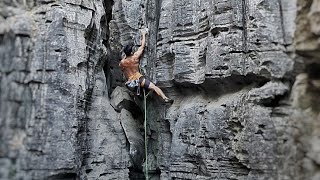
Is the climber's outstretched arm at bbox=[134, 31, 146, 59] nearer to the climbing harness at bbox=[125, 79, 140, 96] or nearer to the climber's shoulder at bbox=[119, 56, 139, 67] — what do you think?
the climber's shoulder at bbox=[119, 56, 139, 67]

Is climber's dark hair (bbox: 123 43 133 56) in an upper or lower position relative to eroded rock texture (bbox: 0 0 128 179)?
upper

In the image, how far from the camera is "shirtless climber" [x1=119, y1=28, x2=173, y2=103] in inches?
253

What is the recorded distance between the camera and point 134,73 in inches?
257

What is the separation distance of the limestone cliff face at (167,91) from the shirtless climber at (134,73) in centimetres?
19

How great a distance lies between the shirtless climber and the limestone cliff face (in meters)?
0.19

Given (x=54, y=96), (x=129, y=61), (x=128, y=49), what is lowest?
(x=54, y=96)

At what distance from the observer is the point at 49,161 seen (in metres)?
5.04

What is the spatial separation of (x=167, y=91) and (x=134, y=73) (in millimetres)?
639

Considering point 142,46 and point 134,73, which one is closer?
point 134,73

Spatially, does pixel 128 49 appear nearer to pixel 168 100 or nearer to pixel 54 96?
pixel 168 100

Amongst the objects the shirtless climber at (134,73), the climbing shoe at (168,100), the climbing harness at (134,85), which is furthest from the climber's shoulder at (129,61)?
the climbing shoe at (168,100)

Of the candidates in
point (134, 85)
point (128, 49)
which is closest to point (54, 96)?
point (134, 85)

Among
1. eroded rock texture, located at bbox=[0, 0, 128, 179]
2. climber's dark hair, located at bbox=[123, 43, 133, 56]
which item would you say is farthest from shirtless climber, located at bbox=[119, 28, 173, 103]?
eroded rock texture, located at bbox=[0, 0, 128, 179]

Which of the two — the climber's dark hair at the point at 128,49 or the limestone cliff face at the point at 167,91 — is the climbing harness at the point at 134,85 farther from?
the climber's dark hair at the point at 128,49
